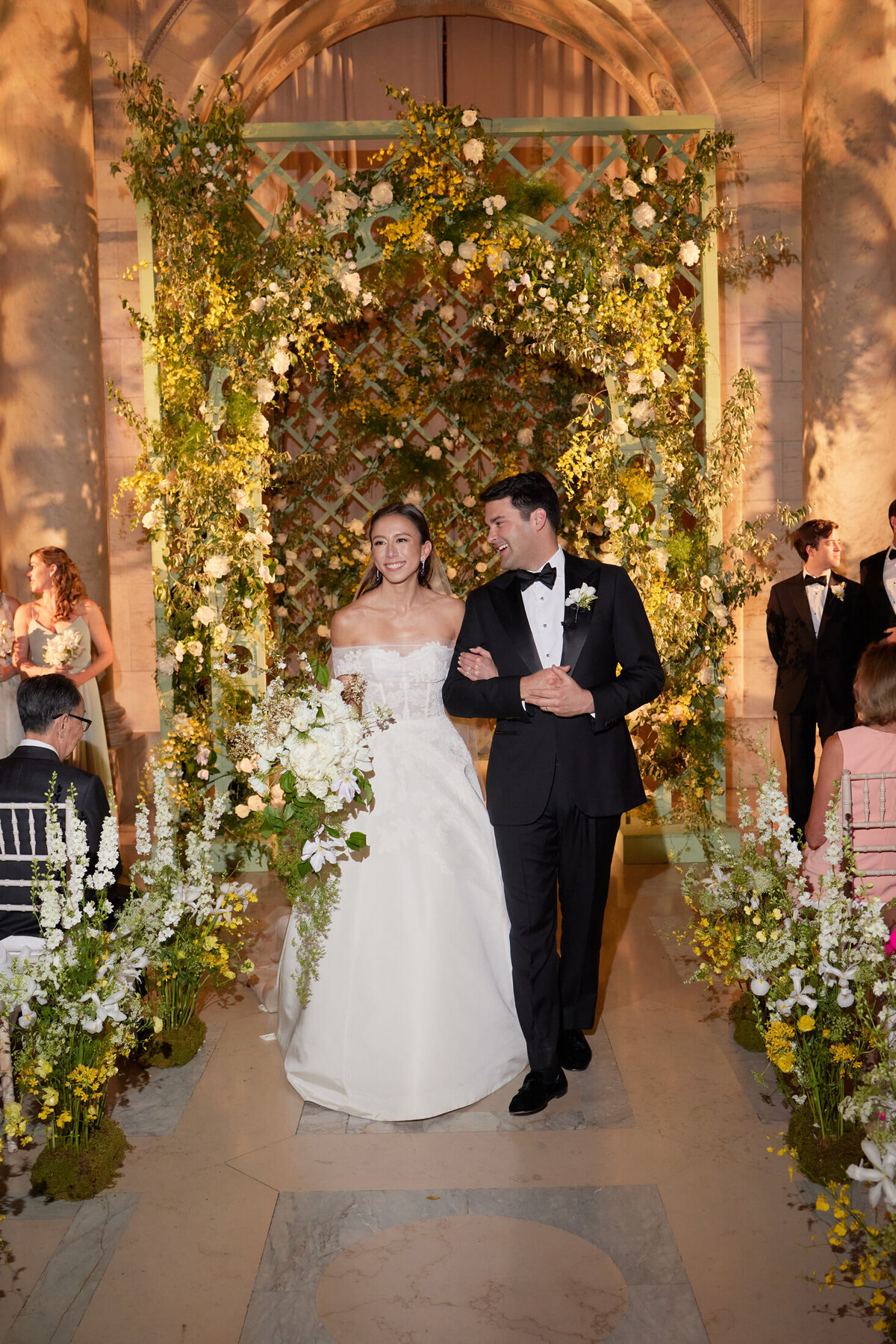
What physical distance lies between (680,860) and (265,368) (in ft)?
10.3

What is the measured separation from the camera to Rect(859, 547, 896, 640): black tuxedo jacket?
5.18 metres

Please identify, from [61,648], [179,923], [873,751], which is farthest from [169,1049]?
[873,751]

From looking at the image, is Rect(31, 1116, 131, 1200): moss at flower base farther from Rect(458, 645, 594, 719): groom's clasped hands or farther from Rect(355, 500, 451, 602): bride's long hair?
Rect(355, 500, 451, 602): bride's long hair

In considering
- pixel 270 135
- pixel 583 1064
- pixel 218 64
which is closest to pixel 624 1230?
pixel 583 1064

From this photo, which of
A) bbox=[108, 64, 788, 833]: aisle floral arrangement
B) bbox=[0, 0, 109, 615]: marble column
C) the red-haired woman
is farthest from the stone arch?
the red-haired woman

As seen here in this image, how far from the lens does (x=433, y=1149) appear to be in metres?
3.04

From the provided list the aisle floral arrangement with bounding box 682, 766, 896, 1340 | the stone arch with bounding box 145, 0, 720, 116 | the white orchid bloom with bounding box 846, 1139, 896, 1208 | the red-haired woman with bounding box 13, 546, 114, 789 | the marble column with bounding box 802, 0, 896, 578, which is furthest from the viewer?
the stone arch with bounding box 145, 0, 720, 116

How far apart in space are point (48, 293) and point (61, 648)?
2112 millimetres

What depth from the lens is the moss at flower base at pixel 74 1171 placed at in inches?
111

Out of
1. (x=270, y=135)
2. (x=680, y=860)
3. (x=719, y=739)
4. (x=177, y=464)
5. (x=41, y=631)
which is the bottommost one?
(x=680, y=860)

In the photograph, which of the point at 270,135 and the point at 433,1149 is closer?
the point at 433,1149

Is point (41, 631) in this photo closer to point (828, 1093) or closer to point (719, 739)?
point (719, 739)

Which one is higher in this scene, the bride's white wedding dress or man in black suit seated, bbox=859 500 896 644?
man in black suit seated, bbox=859 500 896 644

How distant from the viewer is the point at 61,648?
5109mm
